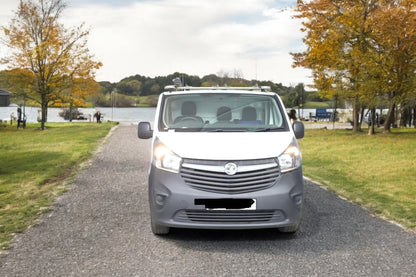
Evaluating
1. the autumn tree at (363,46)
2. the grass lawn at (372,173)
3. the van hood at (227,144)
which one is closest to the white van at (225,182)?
the van hood at (227,144)

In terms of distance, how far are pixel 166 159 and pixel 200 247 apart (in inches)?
39.6

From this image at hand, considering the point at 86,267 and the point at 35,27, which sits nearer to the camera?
the point at 86,267

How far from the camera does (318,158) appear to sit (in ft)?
A: 54.2

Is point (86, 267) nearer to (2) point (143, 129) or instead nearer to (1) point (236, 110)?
(2) point (143, 129)

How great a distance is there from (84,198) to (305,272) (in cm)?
489

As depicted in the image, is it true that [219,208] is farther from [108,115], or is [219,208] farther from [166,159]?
[108,115]

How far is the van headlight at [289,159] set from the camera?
228 inches

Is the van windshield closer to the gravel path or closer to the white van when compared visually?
the white van

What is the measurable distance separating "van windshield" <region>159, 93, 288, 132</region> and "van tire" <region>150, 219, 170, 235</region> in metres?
1.19

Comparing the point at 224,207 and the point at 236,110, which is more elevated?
the point at 236,110

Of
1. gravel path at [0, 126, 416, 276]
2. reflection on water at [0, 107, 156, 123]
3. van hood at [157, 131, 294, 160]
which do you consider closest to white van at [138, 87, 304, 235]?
van hood at [157, 131, 294, 160]

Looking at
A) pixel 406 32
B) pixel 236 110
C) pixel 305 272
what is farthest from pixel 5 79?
pixel 305 272

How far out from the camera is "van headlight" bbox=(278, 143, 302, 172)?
5801mm

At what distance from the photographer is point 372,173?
12742mm
